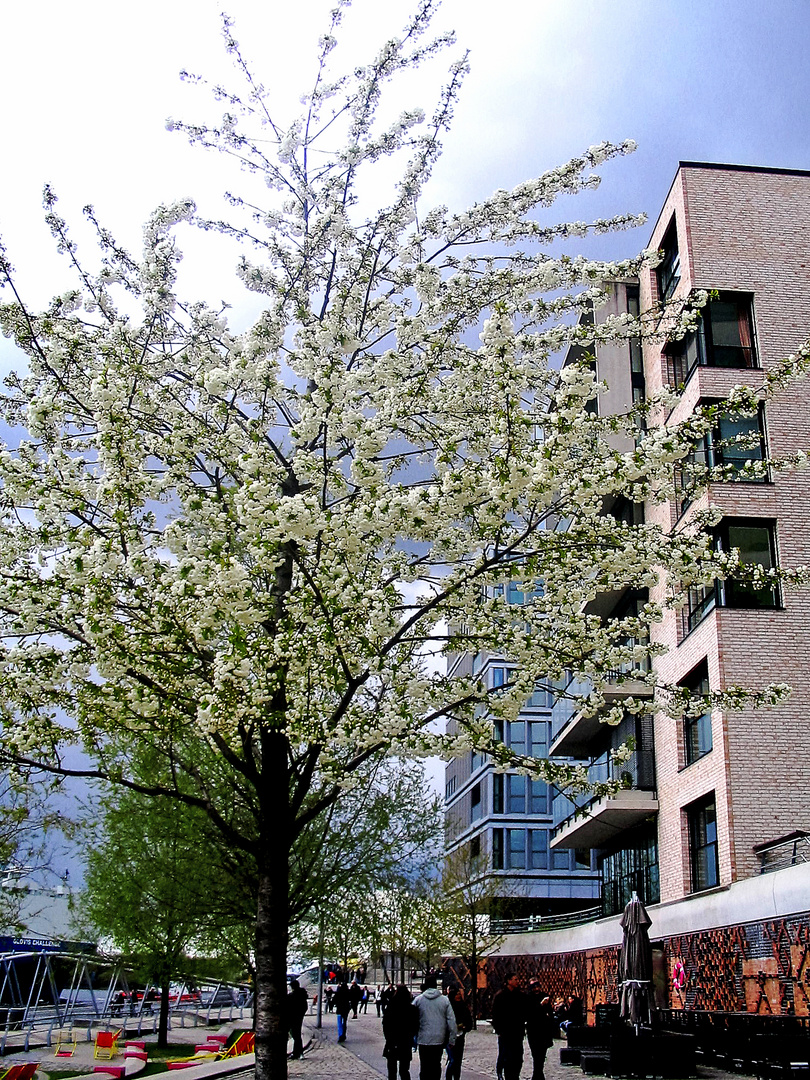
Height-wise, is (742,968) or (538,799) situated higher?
(538,799)

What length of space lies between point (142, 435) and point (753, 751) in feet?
Result: 54.4

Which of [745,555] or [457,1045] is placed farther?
[745,555]

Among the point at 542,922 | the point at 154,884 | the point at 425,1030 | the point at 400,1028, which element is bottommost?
the point at 400,1028

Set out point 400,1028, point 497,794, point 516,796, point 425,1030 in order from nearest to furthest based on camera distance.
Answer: point 425,1030 → point 400,1028 → point 516,796 → point 497,794

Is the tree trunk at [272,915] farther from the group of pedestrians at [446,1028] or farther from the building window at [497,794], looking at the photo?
the building window at [497,794]

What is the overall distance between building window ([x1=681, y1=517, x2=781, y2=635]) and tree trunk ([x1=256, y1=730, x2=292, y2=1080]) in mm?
15764

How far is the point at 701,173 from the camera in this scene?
27.1m

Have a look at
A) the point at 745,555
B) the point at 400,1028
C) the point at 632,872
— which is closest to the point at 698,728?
the point at 745,555

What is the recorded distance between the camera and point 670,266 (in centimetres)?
2838

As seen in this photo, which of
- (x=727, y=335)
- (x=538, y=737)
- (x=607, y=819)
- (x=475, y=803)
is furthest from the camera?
(x=475, y=803)

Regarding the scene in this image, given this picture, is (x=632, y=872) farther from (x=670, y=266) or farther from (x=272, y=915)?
(x=272, y=915)

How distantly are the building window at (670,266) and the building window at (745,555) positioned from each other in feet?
24.4

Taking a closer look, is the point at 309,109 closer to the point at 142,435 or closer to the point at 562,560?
the point at 142,435

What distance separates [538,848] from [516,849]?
4.90 ft
